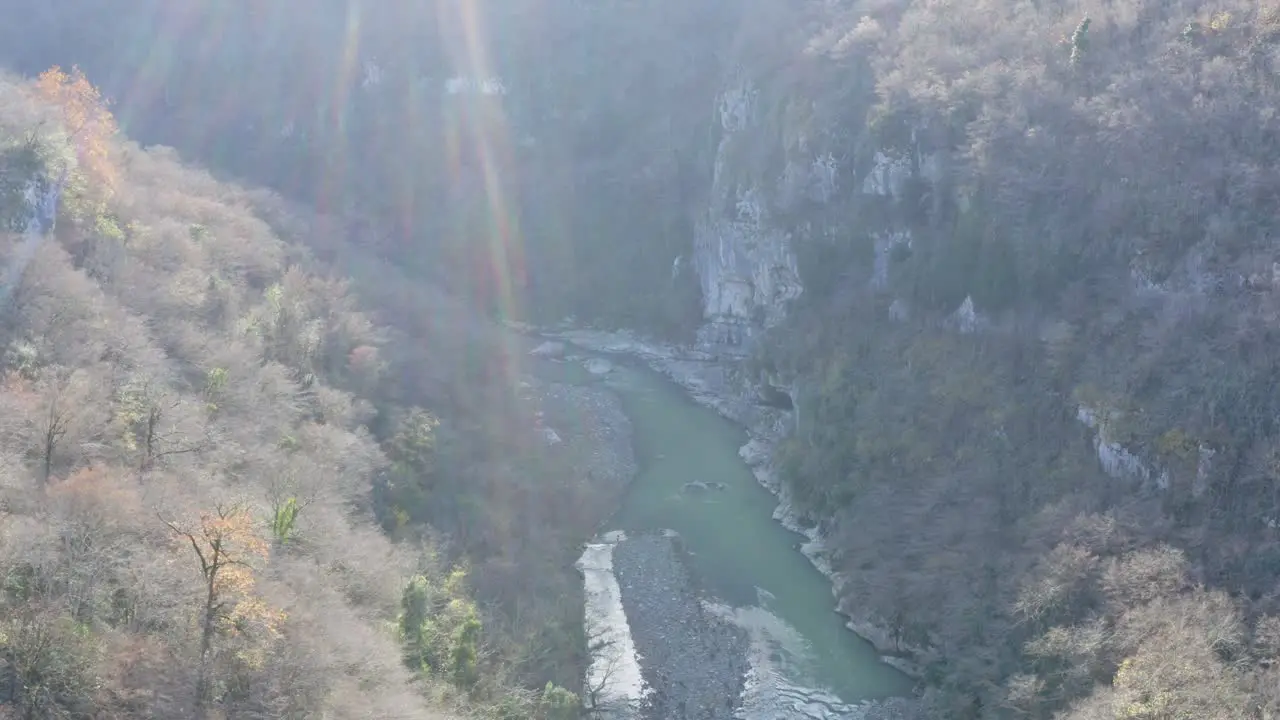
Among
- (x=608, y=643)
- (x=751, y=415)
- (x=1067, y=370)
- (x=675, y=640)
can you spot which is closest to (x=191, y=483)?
(x=608, y=643)

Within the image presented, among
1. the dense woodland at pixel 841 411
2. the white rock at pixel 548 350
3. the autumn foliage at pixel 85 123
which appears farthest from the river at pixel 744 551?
the autumn foliage at pixel 85 123

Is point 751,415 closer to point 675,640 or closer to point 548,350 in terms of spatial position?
point 548,350

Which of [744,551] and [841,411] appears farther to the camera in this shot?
[841,411]

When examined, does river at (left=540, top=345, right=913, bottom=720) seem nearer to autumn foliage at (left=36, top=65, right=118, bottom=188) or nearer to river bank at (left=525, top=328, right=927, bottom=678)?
river bank at (left=525, top=328, right=927, bottom=678)

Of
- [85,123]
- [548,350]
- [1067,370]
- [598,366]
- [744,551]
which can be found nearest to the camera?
[1067,370]

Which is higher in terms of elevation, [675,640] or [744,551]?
[744,551]

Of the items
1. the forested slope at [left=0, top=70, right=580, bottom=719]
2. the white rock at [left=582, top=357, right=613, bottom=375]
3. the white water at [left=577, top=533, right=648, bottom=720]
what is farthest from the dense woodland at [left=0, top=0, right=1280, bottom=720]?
the white rock at [left=582, top=357, right=613, bottom=375]
